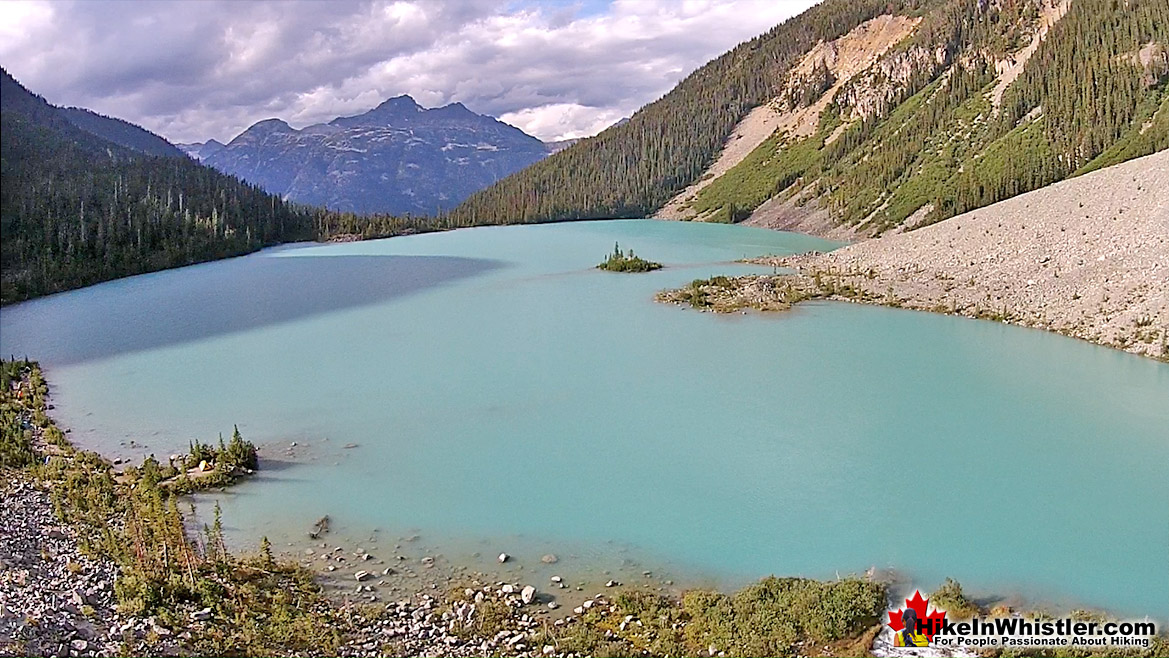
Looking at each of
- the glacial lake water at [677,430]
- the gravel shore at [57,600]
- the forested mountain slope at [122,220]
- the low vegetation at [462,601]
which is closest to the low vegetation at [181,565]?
the low vegetation at [462,601]

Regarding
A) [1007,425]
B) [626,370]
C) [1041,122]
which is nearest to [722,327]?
[626,370]

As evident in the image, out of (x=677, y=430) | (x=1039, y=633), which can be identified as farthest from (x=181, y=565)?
(x=1039, y=633)

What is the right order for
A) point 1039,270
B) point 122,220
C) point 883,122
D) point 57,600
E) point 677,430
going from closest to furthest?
1. point 57,600
2. point 677,430
3. point 1039,270
4. point 122,220
5. point 883,122

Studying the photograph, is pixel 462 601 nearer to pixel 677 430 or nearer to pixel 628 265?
pixel 677 430

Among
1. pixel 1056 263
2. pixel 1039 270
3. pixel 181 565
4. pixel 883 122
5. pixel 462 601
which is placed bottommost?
pixel 462 601

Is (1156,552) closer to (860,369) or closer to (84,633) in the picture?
(860,369)

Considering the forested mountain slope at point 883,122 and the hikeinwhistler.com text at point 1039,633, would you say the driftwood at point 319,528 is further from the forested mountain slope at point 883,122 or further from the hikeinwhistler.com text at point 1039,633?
the forested mountain slope at point 883,122
